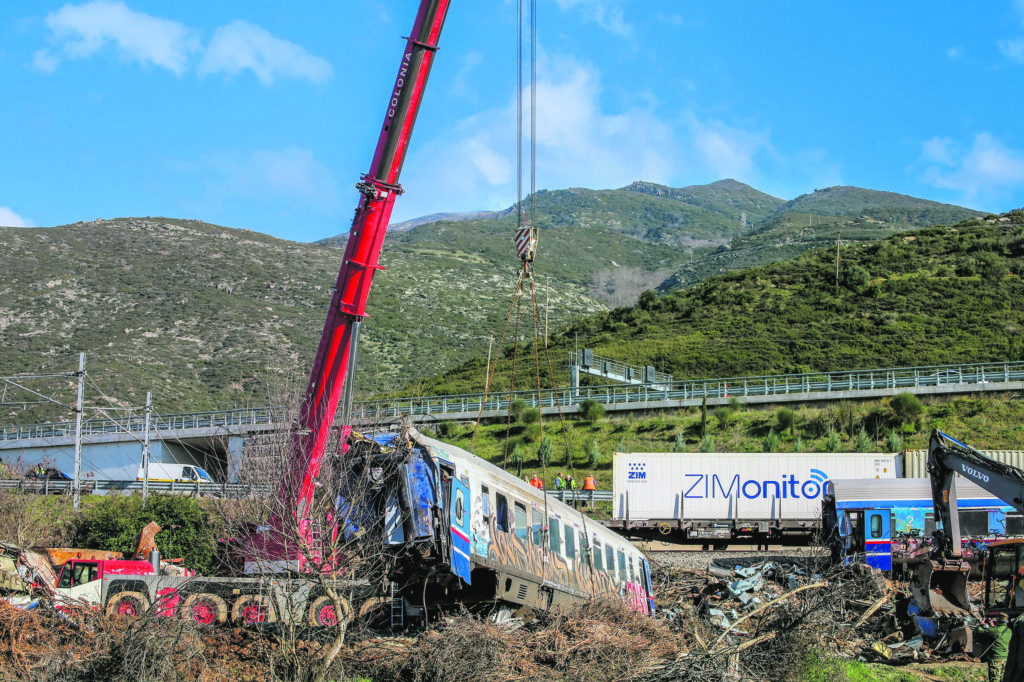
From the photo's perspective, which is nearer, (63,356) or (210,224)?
(63,356)

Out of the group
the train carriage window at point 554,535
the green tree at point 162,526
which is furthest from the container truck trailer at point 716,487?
the train carriage window at point 554,535

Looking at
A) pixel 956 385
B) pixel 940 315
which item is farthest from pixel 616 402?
pixel 940 315

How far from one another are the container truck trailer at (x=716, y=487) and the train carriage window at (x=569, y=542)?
58.5 ft

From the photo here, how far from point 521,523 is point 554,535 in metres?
1.64

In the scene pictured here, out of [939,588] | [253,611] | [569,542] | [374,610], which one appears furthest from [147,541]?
[939,588]

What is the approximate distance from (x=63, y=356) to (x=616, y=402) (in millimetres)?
53513

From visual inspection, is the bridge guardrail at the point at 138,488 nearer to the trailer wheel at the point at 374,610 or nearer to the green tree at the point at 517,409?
the green tree at the point at 517,409

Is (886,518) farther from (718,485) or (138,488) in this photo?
(138,488)

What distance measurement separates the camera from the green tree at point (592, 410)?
182 feet

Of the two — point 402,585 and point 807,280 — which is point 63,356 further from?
point 402,585

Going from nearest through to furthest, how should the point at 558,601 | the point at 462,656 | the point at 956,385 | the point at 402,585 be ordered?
the point at 462,656, the point at 402,585, the point at 558,601, the point at 956,385

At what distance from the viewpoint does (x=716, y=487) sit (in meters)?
39.2

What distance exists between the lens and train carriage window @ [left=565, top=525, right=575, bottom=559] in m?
20.4

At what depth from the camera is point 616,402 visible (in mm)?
56500
